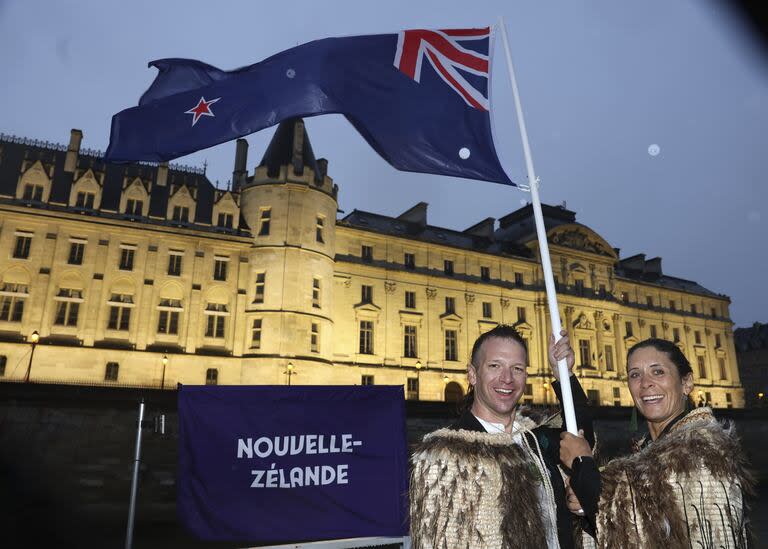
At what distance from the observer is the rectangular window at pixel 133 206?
38.5m

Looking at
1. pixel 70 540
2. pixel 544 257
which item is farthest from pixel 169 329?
pixel 544 257

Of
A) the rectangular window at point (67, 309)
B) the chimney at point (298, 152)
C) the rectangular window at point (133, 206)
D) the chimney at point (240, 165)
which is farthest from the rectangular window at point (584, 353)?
the rectangular window at point (67, 309)

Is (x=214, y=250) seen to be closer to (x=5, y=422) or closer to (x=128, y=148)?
(x=5, y=422)

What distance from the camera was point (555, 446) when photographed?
3.71 m

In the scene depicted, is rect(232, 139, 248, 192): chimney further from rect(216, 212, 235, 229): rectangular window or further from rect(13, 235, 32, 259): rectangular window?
rect(13, 235, 32, 259): rectangular window

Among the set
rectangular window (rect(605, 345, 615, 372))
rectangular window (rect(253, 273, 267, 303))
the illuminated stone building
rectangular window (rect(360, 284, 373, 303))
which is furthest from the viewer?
rectangular window (rect(605, 345, 615, 372))

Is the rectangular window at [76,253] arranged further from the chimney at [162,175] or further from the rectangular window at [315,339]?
the rectangular window at [315,339]

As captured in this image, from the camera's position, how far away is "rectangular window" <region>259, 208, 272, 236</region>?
40.8 meters

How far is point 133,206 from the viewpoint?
38.6m

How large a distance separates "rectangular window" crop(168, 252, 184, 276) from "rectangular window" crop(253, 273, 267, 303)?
5.71 meters

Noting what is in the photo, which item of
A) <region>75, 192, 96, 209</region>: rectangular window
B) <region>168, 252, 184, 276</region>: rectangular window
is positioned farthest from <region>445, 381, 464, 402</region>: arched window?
<region>75, 192, 96, 209</region>: rectangular window

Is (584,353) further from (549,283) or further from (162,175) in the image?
(549,283)

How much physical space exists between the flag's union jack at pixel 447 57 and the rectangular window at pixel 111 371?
114 feet

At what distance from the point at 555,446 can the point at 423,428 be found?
86.0ft
